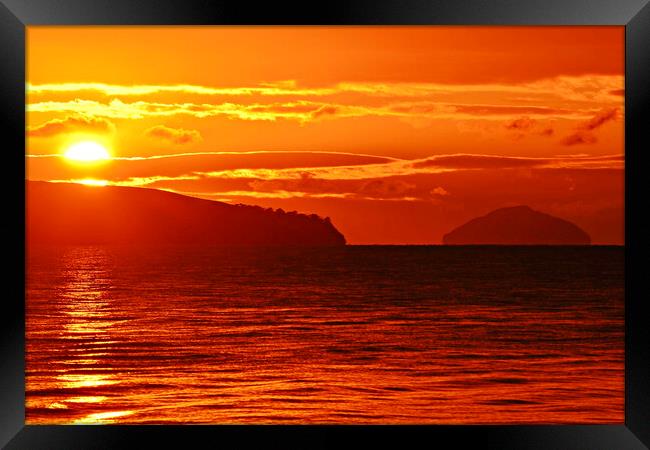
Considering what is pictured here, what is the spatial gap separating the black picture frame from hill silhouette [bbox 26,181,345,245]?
93.2 feet

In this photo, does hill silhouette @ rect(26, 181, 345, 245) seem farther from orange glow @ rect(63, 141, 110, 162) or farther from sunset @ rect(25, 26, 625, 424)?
orange glow @ rect(63, 141, 110, 162)

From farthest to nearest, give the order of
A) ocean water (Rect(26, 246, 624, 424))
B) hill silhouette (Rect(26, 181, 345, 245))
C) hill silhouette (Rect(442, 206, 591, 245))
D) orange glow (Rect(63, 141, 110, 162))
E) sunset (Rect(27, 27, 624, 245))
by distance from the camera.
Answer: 1. hill silhouette (Rect(442, 206, 591, 245))
2. hill silhouette (Rect(26, 181, 345, 245))
3. orange glow (Rect(63, 141, 110, 162))
4. sunset (Rect(27, 27, 624, 245))
5. ocean water (Rect(26, 246, 624, 424))

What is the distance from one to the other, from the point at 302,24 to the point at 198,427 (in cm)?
163

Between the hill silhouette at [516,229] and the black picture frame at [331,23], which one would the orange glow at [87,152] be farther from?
the black picture frame at [331,23]

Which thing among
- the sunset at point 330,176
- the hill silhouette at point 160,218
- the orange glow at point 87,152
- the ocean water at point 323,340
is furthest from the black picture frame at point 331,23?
the orange glow at point 87,152

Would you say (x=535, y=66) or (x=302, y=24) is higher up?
(x=535, y=66)

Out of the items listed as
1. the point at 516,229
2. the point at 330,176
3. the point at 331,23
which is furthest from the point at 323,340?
the point at 331,23

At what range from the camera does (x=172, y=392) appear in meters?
15.6

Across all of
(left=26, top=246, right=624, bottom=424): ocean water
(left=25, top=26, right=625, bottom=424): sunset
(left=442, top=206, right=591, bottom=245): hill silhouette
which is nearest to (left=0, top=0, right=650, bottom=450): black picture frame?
(left=26, top=246, right=624, bottom=424): ocean water

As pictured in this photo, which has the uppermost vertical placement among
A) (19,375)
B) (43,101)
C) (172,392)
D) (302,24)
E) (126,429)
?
(43,101)

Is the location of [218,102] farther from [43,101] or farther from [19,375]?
[19,375]

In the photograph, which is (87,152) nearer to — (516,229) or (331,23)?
(516,229)

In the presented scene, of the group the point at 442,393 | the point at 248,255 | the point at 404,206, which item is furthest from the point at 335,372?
the point at 248,255

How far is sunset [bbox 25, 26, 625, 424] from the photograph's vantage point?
2419cm
